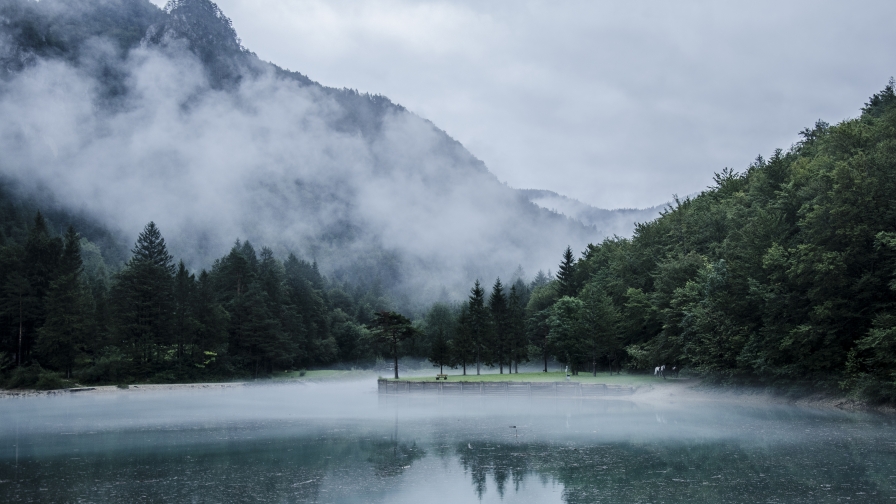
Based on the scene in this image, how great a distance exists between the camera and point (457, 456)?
88.6ft

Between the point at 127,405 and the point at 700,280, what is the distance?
5083cm

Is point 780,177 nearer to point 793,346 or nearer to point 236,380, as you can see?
point 793,346

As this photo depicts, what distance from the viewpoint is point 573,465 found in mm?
24125

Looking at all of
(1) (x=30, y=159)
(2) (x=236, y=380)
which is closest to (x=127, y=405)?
(2) (x=236, y=380)

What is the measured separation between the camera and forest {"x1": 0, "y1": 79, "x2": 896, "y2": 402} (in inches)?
1582

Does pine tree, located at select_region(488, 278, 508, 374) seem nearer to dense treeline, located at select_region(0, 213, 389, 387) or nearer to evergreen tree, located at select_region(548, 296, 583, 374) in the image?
evergreen tree, located at select_region(548, 296, 583, 374)

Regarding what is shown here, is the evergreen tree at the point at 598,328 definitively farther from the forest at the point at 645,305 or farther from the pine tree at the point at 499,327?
the pine tree at the point at 499,327

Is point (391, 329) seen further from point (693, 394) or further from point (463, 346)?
point (693, 394)

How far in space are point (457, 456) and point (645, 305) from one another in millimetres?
50485

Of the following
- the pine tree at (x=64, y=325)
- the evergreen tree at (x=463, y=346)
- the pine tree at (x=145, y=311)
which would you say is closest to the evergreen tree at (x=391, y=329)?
the evergreen tree at (x=463, y=346)

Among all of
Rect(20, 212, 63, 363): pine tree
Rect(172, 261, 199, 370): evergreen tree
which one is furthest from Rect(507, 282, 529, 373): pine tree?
Rect(20, 212, 63, 363): pine tree

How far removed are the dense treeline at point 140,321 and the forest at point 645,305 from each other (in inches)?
8.7

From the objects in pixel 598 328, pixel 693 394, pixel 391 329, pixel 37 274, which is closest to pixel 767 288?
pixel 693 394

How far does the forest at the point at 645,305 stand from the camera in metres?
40.2
